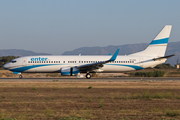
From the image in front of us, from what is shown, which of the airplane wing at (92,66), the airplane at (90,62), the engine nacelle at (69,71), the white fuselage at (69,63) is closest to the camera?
the airplane wing at (92,66)

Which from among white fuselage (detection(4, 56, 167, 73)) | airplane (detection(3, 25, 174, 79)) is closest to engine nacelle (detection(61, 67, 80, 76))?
airplane (detection(3, 25, 174, 79))

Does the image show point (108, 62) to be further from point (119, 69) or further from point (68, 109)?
point (68, 109)

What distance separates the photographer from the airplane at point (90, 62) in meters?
42.5

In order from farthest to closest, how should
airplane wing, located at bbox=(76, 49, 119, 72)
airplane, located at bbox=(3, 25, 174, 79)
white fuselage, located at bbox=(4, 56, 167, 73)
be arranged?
1. white fuselage, located at bbox=(4, 56, 167, 73)
2. airplane, located at bbox=(3, 25, 174, 79)
3. airplane wing, located at bbox=(76, 49, 119, 72)

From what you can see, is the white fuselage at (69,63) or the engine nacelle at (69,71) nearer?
the engine nacelle at (69,71)

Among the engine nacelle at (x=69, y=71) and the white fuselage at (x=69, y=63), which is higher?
the white fuselage at (x=69, y=63)

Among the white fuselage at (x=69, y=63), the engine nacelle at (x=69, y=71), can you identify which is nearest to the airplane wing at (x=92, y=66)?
the engine nacelle at (x=69, y=71)

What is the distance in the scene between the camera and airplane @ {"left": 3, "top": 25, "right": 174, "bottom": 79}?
1672 inches

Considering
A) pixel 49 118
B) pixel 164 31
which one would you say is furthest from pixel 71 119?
pixel 164 31

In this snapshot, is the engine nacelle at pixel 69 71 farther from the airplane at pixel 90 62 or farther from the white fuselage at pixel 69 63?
the white fuselage at pixel 69 63

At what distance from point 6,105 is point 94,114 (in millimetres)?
6071

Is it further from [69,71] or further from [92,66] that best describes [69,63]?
[92,66]

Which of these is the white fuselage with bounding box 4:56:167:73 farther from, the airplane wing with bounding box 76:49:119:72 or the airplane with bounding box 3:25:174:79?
the airplane wing with bounding box 76:49:119:72

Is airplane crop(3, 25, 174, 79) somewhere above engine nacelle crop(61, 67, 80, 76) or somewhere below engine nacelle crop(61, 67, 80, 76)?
above
